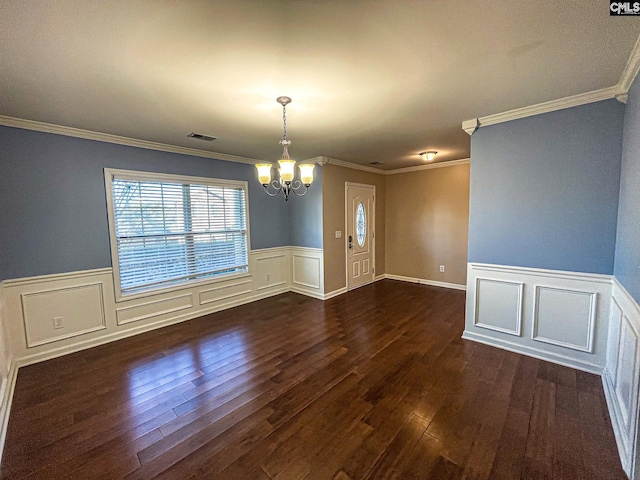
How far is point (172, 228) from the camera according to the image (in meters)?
3.88

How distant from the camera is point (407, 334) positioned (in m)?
3.33

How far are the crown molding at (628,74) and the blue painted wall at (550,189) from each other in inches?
4.3

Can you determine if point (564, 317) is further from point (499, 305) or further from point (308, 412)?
point (308, 412)

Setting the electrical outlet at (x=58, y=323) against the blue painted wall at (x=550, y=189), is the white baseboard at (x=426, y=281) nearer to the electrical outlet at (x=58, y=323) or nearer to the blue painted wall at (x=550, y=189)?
the blue painted wall at (x=550, y=189)

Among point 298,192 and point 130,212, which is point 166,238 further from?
point 298,192

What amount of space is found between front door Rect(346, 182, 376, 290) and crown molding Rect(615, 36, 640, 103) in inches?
141

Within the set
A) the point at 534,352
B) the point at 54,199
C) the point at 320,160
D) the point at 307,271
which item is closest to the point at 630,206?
the point at 534,352

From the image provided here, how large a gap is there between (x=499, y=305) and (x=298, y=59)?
3122 millimetres

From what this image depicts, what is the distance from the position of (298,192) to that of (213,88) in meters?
3.05

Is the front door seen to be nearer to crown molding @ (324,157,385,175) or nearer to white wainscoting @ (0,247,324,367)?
crown molding @ (324,157,385,175)

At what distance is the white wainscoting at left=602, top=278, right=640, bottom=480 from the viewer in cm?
153

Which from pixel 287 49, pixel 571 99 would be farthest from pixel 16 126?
pixel 571 99

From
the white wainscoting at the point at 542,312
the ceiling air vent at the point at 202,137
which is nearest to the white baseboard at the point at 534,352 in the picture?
the white wainscoting at the point at 542,312

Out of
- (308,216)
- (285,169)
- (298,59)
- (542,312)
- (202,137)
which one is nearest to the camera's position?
(298,59)
